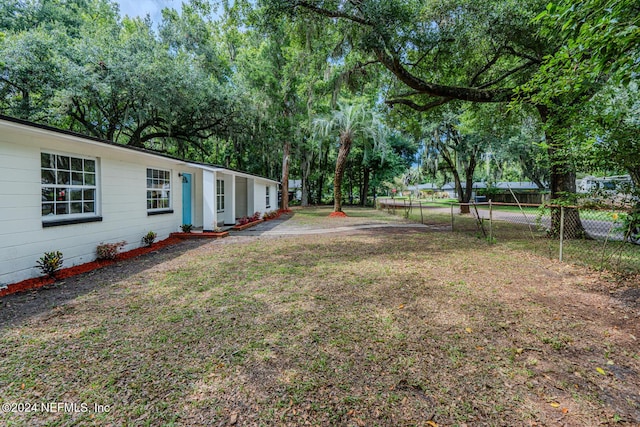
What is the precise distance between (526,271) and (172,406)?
5.68 m

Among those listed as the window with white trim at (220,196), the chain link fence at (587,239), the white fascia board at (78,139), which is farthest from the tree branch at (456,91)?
the window with white trim at (220,196)

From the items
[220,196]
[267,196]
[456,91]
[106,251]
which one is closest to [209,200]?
[220,196]

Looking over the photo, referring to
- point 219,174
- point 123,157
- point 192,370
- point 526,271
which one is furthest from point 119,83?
point 526,271

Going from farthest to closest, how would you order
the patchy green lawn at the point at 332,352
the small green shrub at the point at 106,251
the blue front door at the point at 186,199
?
the blue front door at the point at 186,199 → the small green shrub at the point at 106,251 → the patchy green lawn at the point at 332,352

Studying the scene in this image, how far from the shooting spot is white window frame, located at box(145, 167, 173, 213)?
25.3ft

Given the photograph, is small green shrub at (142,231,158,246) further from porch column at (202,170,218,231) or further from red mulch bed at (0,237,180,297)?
porch column at (202,170,218,231)

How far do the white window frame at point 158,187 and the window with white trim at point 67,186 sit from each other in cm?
180

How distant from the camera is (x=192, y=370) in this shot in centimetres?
228

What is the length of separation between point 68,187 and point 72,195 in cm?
21

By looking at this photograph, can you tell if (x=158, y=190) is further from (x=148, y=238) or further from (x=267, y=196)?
(x=267, y=196)

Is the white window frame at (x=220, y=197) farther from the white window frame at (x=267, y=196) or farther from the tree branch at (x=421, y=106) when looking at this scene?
the tree branch at (x=421, y=106)

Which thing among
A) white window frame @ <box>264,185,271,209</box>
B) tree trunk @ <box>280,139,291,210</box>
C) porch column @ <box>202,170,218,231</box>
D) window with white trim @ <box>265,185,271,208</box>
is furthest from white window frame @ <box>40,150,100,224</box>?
tree trunk @ <box>280,139,291,210</box>

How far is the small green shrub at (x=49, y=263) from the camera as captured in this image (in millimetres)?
4535

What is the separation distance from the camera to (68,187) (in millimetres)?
5211
